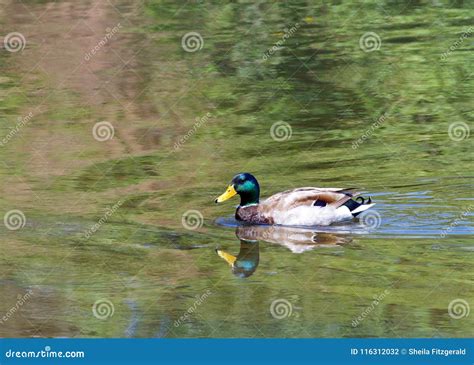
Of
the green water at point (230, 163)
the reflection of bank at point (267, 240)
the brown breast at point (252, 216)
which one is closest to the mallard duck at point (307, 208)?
the brown breast at point (252, 216)

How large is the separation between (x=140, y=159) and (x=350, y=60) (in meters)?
5.66

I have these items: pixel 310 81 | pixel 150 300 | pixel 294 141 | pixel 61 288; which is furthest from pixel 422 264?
pixel 310 81

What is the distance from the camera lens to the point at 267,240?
1469 centimetres

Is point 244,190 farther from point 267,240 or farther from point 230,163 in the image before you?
point 230,163

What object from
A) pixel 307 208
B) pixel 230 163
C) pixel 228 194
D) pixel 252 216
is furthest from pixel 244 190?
pixel 230 163

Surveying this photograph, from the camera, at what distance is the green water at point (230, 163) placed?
12.4 meters

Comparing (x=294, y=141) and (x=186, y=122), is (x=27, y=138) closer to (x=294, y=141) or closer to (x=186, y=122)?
(x=186, y=122)

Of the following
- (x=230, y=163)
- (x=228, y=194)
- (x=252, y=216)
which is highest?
(x=228, y=194)

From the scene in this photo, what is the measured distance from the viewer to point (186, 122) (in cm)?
1923

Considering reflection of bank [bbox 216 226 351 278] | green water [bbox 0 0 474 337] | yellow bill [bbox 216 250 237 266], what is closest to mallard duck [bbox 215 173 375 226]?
reflection of bank [bbox 216 226 351 278]

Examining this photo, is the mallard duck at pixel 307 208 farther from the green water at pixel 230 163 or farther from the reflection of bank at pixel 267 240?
the green water at pixel 230 163

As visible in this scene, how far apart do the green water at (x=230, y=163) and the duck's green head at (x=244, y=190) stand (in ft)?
0.92

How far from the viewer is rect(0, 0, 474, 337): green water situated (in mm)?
12406

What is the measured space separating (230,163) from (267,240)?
273 centimetres
